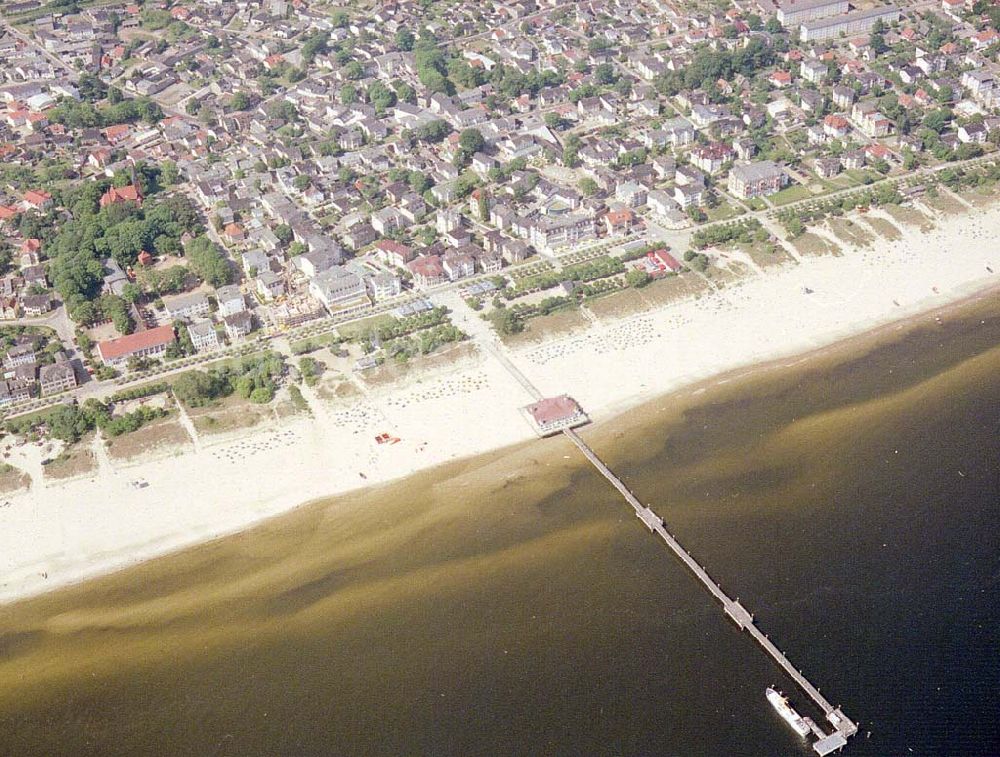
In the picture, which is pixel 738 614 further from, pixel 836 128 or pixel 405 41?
pixel 405 41

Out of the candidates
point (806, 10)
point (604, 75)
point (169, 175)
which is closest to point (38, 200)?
point (169, 175)

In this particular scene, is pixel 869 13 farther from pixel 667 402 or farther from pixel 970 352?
pixel 667 402

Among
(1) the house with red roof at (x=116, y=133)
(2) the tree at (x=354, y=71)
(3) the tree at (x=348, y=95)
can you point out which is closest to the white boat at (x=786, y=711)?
(3) the tree at (x=348, y=95)

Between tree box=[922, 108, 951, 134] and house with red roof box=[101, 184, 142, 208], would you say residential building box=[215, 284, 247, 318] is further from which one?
tree box=[922, 108, 951, 134]

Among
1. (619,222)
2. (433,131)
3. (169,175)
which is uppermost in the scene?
(169,175)

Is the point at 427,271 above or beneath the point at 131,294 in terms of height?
beneath
